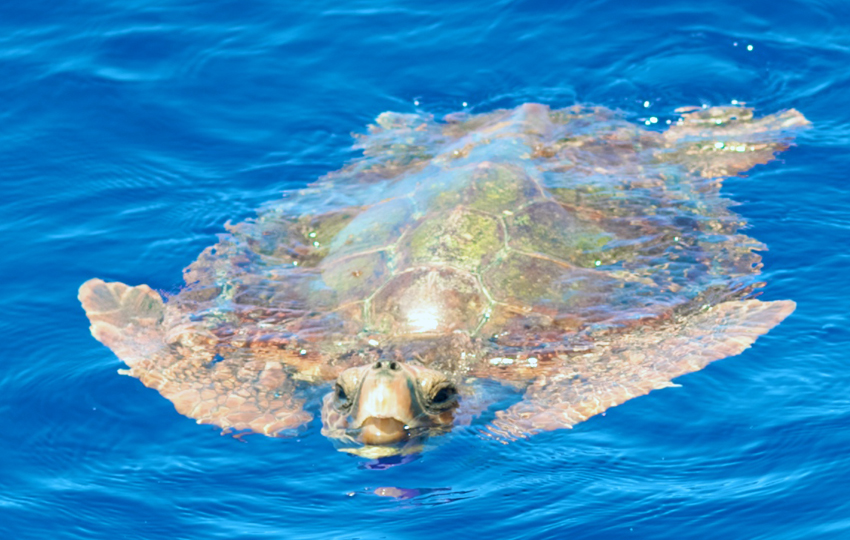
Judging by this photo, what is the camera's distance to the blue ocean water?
19.5ft

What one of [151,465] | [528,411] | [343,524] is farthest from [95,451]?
[528,411]

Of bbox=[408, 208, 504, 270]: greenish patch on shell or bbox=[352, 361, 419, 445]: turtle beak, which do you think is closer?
bbox=[352, 361, 419, 445]: turtle beak

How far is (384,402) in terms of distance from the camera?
5930 millimetres

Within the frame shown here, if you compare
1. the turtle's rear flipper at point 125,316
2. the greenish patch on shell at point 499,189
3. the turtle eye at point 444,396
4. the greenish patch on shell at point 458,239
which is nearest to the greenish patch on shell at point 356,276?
the greenish patch on shell at point 458,239

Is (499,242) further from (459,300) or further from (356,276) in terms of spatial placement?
(356,276)

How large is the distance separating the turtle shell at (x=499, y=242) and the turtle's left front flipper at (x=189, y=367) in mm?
281

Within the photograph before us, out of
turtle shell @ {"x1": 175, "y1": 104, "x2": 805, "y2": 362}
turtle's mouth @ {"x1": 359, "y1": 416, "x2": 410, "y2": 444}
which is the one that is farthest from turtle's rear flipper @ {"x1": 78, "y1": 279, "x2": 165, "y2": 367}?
turtle's mouth @ {"x1": 359, "y1": 416, "x2": 410, "y2": 444}

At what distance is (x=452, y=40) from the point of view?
1153 cm

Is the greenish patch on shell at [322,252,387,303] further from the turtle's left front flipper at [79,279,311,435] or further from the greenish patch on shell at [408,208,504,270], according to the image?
the turtle's left front flipper at [79,279,311,435]

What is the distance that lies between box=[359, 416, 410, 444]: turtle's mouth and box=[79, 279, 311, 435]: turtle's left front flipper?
0.69m

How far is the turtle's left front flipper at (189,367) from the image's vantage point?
6656mm

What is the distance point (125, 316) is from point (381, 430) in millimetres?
2707

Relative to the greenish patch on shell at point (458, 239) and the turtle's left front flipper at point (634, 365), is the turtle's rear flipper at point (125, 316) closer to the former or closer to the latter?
the greenish patch on shell at point (458, 239)

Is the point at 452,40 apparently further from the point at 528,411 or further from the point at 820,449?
the point at 820,449
